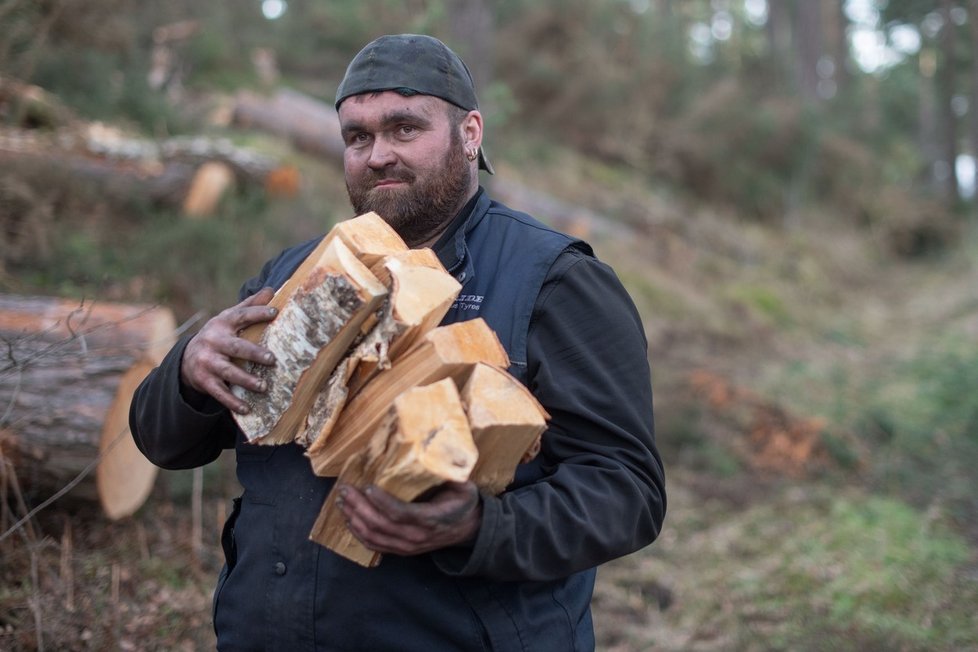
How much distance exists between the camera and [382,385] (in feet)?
5.83

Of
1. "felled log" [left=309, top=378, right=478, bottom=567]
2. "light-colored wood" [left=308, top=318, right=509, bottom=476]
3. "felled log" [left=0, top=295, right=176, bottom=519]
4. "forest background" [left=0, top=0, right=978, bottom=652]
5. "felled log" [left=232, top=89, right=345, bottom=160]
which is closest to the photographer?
"felled log" [left=309, top=378, right=478, bottom=567]

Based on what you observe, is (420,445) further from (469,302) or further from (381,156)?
(381,156)

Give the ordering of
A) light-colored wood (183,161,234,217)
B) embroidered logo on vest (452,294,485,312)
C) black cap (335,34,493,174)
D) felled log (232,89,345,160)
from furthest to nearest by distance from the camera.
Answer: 1. felled log (232,89,345,160)
2. light-colored wood (183,161,234,217)
3. black cap (335,34,493,174)
4. embroidered logo on vest (452,294,485,312)

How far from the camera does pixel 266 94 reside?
504 inches

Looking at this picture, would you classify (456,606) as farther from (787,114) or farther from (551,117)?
(787,114)

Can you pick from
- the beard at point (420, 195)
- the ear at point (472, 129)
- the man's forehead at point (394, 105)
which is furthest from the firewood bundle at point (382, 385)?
the ear at point (472, 129)

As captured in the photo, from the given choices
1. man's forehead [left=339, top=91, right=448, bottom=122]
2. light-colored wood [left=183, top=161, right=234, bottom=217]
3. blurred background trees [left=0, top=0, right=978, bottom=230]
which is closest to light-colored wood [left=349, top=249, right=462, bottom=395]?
man's forehead [left=339, top=91, right=448, bottom=122]

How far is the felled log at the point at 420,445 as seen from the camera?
1575 mm

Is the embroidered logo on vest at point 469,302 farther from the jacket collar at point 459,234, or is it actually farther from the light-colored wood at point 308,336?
the light-colored wood at point 308,336

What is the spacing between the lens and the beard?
2.32 meters

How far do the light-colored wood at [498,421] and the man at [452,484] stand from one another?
0.24 ft

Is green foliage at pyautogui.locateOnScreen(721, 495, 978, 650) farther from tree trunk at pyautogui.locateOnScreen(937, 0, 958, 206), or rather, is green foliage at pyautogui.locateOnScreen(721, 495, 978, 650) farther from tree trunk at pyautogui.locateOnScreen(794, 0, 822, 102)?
tree trunk at pyautogui.locateOnScreen(794, 0, 822, 102)

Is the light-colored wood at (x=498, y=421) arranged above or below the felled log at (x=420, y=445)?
above

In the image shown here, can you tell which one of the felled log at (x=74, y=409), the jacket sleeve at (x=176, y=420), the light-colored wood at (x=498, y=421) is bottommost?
the felled log at (x=74, y=409)
